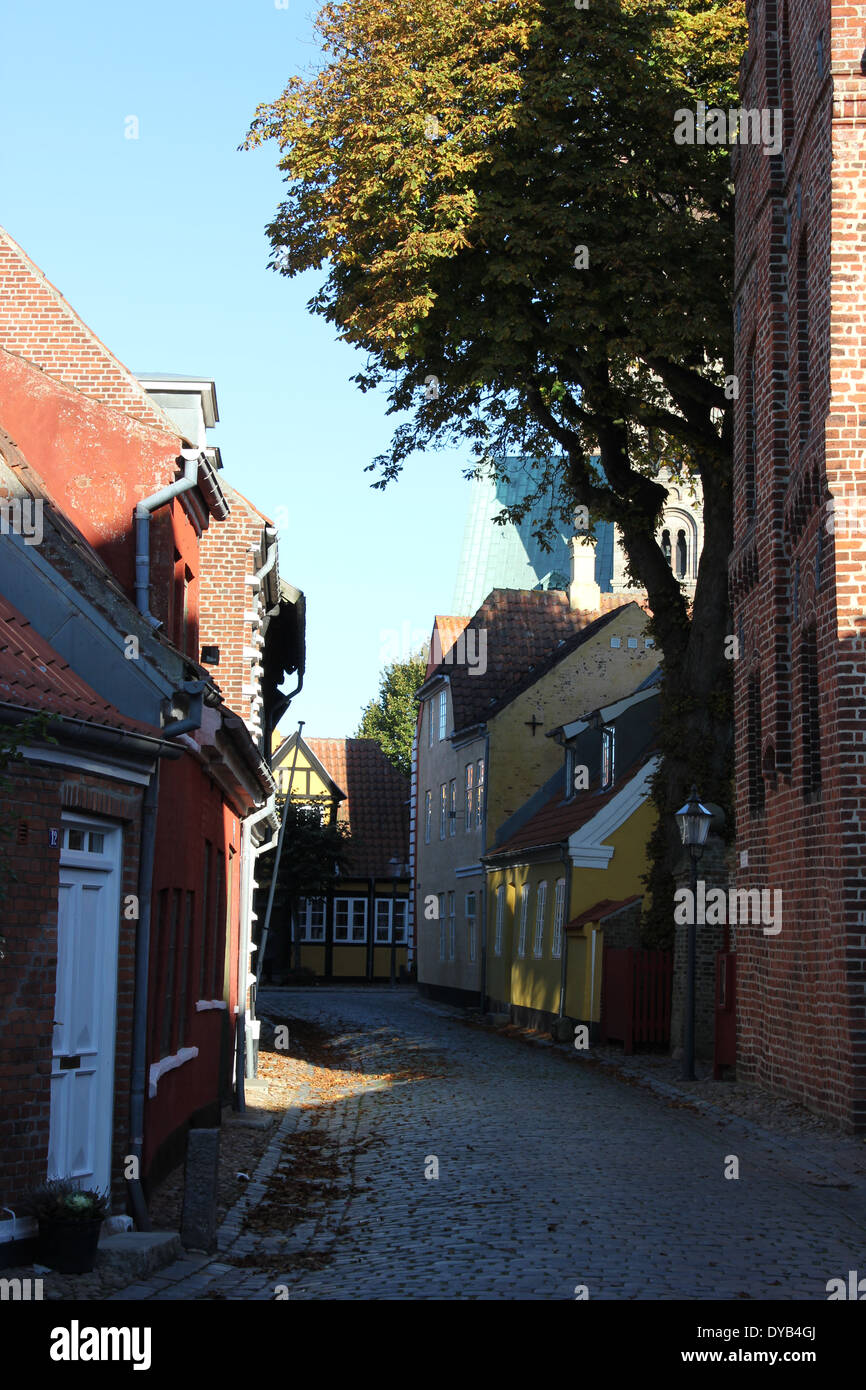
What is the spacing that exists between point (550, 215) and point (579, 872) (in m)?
10.9

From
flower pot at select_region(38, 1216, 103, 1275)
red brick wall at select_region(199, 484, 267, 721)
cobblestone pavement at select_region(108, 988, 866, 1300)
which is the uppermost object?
red brick wall at select_region(199, 484, 267, 721)

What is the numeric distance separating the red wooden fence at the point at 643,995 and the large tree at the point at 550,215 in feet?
2.56

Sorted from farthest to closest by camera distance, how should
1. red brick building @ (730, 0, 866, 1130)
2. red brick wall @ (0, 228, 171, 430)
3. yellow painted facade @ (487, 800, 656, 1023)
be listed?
yellow painted facade @ (487, 800, 656, 1023) < red brick wall @ (0, 228, 171, 430) < red brick building @ (730, 0, 866, 1130)

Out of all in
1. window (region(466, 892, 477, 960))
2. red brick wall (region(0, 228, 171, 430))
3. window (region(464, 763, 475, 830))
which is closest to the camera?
red brick wall (region(0, 228, 171, 430))

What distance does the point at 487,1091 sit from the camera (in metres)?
18.2

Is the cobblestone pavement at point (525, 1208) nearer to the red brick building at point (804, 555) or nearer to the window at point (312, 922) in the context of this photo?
the red brick building at point (804, 555)

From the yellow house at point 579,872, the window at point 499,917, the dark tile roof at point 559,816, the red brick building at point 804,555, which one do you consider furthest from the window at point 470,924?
the red brick building at point 804,555

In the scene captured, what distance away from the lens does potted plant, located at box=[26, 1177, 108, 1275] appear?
26.6 feet

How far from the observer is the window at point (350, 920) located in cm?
5666

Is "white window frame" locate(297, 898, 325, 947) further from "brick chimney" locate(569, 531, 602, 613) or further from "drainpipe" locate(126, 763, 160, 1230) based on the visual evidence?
"drainpipe" locate(126, 763, 160, 1230)

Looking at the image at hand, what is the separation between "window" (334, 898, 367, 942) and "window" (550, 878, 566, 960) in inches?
1110

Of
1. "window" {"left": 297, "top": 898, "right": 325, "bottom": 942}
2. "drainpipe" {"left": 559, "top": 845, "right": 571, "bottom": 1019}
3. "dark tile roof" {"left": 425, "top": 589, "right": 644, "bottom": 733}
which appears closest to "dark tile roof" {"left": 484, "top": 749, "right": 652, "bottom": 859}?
"drainpipe" {"left": 559, "top": 845, "right": 571, "bottom": 1019}
